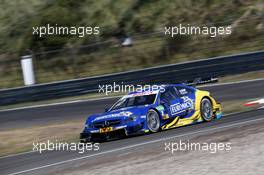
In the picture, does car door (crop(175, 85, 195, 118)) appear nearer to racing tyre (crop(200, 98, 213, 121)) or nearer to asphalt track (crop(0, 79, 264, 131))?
racing tyre (crop(200, 98, 213, 121))

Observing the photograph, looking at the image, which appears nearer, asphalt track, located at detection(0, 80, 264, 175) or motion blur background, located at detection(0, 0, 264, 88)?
asphalt track, located at detection(0, 80, 264, 175)

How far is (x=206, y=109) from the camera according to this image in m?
13.6

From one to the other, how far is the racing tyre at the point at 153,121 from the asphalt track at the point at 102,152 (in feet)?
0.62

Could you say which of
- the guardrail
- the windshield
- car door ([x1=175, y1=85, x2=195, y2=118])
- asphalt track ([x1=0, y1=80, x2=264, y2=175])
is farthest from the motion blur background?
the windshield

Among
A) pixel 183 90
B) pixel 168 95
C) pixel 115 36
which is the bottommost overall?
pixel 168 95

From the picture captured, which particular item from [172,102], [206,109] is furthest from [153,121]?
[206,109]

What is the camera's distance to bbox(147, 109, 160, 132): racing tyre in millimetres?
12375

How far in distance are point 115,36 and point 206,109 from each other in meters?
13.1

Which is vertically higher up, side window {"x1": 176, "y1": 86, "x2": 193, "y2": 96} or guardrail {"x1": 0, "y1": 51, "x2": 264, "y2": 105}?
guardrail {"x1": 0, "y1": 51, "x2": 264, "y2": 105}

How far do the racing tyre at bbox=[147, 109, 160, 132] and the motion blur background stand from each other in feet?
32.2

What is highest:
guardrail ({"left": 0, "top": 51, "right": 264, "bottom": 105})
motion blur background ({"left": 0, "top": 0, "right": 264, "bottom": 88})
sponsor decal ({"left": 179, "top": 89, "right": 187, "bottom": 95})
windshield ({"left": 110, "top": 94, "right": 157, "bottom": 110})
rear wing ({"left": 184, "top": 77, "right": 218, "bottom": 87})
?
motion blur background ({"left": 0, "top": 0, "right": 264, "bottom": 88})

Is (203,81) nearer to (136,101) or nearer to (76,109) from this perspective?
(136,101)

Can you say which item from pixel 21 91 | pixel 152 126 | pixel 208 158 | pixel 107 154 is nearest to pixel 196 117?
pixel 152 126

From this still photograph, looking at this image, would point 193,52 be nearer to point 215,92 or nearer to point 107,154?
point 215,92
